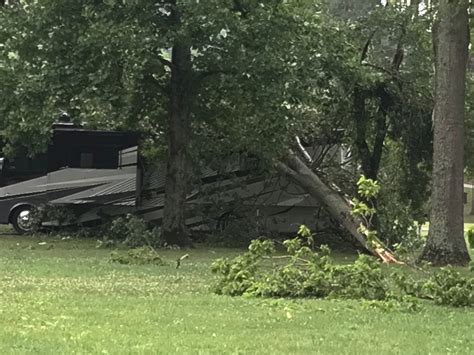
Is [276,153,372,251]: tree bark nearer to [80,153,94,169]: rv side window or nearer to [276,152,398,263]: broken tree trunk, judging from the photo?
[276,152,398,263]: broken tree trunk

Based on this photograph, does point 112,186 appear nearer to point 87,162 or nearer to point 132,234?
point 87,162

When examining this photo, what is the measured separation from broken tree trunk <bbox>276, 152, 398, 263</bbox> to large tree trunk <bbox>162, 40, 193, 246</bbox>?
273 centimetres

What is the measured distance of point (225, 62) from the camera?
55.9 feet

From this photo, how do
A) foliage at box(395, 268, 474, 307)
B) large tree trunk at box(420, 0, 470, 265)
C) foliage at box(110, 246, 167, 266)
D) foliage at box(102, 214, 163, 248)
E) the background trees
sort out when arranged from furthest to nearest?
foliage at box(102, 214, 163, 248)
the background trees
large tree trunk at box(420, 0, 470, 265)
foliage at box(110, 246, 167, 266)
foliage at box(395, 268, 474, 307)

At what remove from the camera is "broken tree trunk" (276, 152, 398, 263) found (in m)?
19.7

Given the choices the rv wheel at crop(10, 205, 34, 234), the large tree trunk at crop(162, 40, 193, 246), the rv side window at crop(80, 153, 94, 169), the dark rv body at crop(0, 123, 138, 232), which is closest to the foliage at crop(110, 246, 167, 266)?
the large tree trunk at crop(162, 40, 193, 246)

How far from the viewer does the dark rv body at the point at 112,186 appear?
22109mm

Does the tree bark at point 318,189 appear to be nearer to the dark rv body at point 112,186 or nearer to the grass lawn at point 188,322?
the dark rv body at point 112,186

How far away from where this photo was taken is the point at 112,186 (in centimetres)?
2219

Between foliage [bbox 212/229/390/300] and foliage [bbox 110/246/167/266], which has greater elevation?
foliage [bbox 212/229/390/300]

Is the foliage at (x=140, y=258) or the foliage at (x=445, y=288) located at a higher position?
the foliage at (x=445, y=288)

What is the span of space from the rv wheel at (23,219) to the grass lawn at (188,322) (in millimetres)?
10402

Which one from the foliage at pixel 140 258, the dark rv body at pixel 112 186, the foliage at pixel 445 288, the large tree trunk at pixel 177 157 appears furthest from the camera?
the dark rv body at pixel 112 186

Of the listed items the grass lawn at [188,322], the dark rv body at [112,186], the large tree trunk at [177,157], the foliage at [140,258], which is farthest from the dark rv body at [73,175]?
the grass lawn at [188,322]
